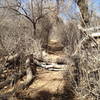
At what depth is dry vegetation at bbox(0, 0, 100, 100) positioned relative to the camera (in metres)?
6.18

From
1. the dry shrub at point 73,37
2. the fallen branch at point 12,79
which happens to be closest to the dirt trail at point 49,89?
the fallen branch at point 12,79

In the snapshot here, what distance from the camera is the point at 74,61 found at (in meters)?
8.38

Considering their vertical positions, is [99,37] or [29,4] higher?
[29,4]

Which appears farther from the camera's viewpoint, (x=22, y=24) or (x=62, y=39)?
(x=62, y=39)

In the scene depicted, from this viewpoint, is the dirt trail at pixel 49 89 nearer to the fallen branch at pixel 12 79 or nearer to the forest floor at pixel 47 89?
the forest floor at pixel 47 89

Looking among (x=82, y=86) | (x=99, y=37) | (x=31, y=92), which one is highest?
(x=99, y=37)

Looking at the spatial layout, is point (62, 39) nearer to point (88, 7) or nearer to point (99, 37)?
point (88, 7)

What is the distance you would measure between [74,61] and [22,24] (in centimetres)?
639

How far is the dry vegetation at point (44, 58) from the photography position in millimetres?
6184

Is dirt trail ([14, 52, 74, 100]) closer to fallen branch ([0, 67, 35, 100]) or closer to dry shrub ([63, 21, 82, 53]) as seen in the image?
fallen branch ([0, 67, 35, 100])

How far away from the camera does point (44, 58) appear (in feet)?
32.5

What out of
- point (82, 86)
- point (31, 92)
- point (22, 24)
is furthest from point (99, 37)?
point (22, 24)

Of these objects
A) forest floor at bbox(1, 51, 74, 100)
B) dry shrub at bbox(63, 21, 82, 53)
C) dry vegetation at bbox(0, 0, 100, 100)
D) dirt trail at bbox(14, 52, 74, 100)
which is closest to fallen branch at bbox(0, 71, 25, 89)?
dry vegetation at bbox(0, 0, 100, 100)

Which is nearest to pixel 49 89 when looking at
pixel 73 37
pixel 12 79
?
pixel 12 79
